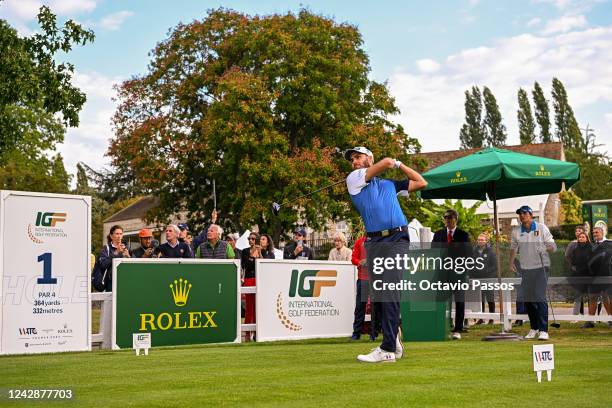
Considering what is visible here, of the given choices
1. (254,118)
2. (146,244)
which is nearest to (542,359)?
(146,244)

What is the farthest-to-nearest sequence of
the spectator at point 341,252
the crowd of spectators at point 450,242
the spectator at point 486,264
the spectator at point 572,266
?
the spectator at point 572,266 → the spectator at point 341,252 → the spectator at point 486,264 → the crowd of spectators at point 450,242

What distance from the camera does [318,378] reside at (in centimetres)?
770

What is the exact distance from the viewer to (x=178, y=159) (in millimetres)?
45344

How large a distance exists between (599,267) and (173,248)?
8.42 meters

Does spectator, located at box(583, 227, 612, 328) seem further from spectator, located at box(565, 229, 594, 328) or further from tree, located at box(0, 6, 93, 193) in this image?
tree, located at box(0, 6, 93, 193)

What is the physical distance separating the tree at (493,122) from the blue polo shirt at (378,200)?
9369 cm

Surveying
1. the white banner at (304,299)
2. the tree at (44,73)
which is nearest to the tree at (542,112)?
the tree at (44,73)

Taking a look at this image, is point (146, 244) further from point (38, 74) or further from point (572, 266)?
point (38, 74)

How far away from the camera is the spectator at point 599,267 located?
1728cm

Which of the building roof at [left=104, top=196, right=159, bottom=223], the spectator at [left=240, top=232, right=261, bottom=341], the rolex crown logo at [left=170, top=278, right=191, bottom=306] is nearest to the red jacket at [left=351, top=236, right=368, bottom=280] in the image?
the spectator at [left=240, top=232, right=261, bottom=341]

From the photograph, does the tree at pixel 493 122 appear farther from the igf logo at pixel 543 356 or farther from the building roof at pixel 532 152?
the igf logo at pixel 543 356

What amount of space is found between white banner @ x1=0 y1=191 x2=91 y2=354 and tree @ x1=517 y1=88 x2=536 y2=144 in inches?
3307

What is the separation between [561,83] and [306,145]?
178ft

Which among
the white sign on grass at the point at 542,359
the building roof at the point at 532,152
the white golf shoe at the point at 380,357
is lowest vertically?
the white golf shoe at the point at 380,357
